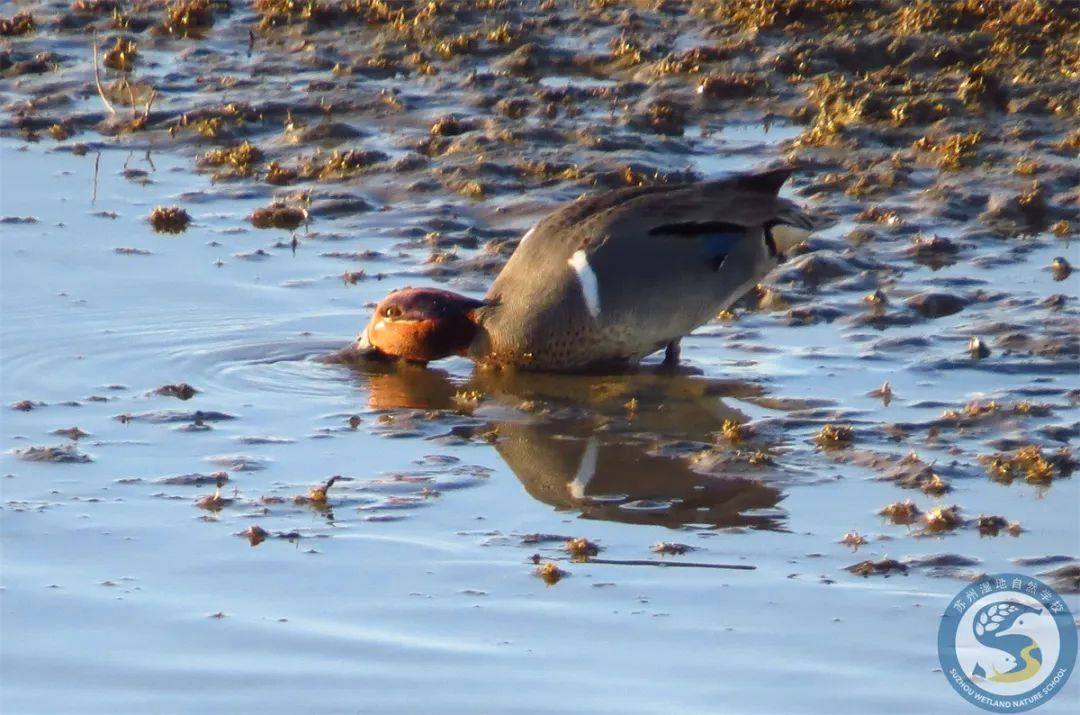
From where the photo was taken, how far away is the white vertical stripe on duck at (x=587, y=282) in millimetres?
7074

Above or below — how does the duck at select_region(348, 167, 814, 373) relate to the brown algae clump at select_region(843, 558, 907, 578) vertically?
above

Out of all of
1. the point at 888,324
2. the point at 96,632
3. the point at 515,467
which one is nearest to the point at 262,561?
the point at 96,632

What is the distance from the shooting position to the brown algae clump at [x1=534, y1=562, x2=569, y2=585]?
16.8ft

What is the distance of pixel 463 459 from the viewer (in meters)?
6.23

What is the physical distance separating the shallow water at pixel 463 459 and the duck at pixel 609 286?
5.8 inches

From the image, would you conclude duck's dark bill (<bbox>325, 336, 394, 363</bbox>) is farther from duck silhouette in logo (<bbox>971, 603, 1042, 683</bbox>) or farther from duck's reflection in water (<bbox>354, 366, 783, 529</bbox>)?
duck silhouette in logo (<bbox>971, 603, 1042, 683</bbox>)

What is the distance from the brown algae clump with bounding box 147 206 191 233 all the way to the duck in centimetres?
188

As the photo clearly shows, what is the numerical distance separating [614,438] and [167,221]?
336 centimetres

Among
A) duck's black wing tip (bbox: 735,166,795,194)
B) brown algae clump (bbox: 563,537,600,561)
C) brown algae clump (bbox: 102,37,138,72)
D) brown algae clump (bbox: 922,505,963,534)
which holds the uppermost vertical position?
brown algae clump (bbox: 102,37,138,72)

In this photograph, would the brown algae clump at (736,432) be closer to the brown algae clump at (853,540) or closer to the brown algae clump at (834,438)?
the brown algae clump at (834,438)

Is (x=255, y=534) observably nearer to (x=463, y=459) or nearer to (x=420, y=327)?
(x=463, y=459)

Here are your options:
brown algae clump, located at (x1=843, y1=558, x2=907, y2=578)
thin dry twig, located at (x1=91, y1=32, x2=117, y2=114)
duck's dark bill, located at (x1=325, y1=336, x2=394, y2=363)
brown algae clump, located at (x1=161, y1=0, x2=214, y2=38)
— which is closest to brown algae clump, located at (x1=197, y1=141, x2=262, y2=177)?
thin dry twig, located at (x1=91, y1=32, x2=117, y2=114)

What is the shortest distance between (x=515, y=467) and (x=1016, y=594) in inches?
73.1

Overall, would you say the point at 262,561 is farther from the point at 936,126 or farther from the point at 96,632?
the point at 936,126
